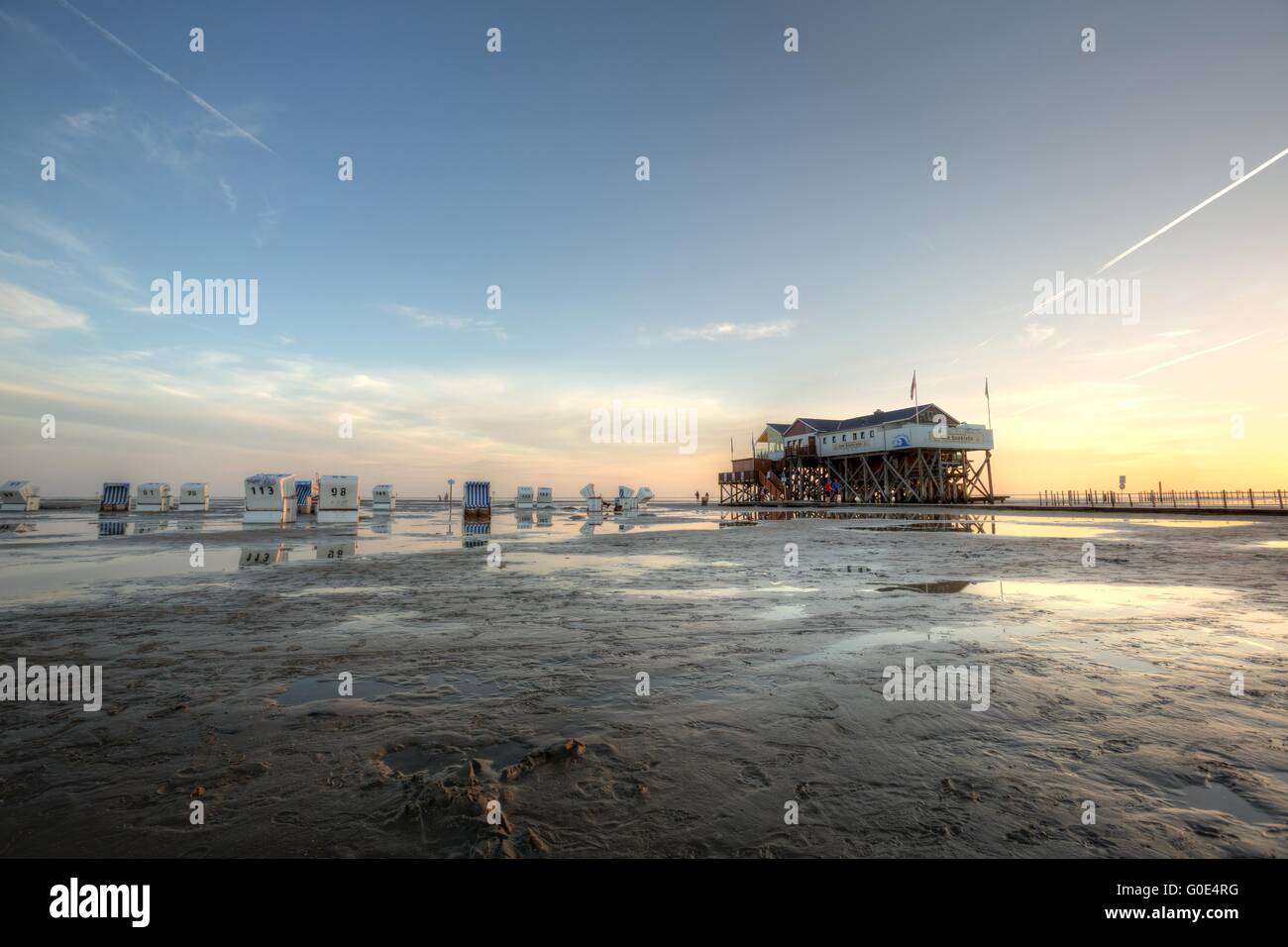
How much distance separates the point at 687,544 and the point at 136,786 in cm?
1795

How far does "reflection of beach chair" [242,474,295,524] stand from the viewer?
101 ft

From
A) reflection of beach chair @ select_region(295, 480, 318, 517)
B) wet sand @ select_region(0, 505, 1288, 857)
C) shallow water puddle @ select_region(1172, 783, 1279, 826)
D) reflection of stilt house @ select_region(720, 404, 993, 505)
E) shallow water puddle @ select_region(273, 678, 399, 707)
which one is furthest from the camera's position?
reflection of stilt house @ select_region(720, 404, 993, 505)

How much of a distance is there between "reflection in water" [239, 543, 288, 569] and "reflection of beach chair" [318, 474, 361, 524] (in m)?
15.2

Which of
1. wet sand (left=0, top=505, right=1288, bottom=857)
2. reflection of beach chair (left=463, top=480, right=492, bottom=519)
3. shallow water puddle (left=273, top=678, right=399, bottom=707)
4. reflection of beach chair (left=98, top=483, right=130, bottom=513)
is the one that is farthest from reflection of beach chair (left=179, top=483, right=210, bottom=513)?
shallow water puddle (left=273, top=678, right=399, bottom=707)

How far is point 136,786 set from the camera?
3174 mm

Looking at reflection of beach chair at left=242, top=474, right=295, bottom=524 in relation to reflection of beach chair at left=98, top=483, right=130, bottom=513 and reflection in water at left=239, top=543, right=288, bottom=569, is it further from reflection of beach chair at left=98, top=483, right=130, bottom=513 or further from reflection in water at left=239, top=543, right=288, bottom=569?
reflection of beach chair at left=98, top=483, right=130, bottom=513

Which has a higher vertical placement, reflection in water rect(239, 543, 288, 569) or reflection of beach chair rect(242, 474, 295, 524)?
reflection of beach chair rect(242, 474, 295, 524)

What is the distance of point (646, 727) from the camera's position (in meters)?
4.06

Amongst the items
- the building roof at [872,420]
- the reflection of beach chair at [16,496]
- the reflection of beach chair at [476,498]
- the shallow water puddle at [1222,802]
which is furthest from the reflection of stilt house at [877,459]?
the reflection of beach chair at [16,496]

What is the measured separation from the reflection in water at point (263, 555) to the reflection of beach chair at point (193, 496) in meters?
40.8

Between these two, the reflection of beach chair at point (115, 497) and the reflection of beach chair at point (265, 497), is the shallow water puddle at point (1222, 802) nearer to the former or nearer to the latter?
the reflection of beach chair at point (265, 497)
